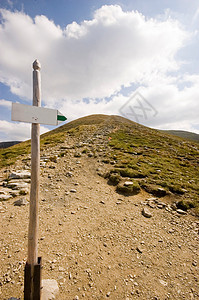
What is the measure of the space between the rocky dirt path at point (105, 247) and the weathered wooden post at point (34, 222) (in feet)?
2.20

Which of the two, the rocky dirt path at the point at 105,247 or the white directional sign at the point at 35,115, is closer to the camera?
the white directional sign at the point at 35,115

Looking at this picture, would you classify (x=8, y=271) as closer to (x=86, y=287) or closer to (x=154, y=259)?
(x=86, y=287)

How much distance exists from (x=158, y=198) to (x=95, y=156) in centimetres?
748

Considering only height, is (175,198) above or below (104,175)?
below

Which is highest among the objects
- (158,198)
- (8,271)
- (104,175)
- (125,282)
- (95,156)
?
(95,156)

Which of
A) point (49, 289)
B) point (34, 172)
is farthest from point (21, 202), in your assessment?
point (34, 172)

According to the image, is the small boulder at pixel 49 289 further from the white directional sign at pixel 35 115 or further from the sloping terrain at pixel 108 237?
the white directional sign at pixel 35 115

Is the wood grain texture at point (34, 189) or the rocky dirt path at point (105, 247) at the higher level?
the wood grain texture at point (34, 189)

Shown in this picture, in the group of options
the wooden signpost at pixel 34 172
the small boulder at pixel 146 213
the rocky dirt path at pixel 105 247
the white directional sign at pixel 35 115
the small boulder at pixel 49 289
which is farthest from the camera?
the small boulder at pixel 146 213

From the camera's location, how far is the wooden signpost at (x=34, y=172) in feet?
9.57

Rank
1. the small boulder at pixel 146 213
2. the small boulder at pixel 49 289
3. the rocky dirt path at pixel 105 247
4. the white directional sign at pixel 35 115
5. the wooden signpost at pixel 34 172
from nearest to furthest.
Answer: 1. the white directional sign at pixel 35 115
2. the wooden signpost at pixel 34 172
3. the small boulder at pixel 49 289
4. the rocky dirt path at pixel 105 247
5. the small boulder at pixel 146 213

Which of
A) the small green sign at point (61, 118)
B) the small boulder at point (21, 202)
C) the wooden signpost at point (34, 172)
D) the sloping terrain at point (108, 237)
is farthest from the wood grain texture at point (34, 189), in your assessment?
the small boulder at point (21, 202)

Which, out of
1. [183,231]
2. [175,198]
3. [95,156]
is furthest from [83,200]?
[95,156]

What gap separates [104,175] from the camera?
10406mm
